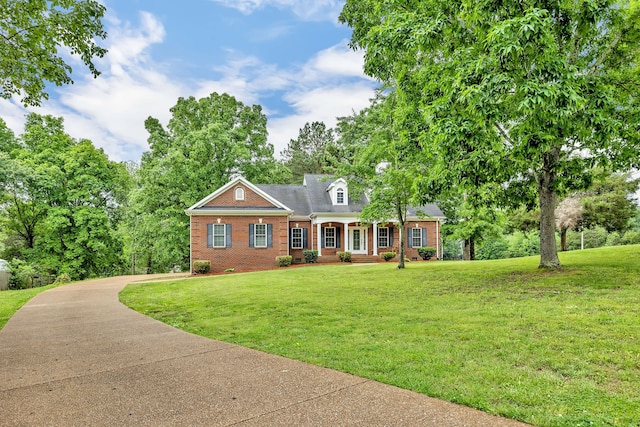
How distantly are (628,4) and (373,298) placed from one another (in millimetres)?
9495

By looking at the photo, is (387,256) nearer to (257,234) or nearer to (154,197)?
(257,234)

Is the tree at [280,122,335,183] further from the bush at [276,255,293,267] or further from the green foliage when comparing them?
the bush at [276,255,293,267]

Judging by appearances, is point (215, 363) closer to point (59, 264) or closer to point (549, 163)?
point (549, 163)

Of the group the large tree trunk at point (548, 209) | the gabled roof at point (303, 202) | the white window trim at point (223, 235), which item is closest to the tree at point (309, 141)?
the gabled roof at point (303, 202)

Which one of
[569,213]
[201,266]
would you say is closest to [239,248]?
[201,266]

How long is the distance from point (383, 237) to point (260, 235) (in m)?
8.49

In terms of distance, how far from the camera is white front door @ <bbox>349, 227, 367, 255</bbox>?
27.0 m

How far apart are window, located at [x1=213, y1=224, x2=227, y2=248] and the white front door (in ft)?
27.9

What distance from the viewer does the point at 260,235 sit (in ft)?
77.9

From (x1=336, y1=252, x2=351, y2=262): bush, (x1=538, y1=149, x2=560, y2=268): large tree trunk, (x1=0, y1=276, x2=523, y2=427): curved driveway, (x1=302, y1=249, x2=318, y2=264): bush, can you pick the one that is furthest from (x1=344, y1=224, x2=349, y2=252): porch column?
(x1=0, y1=276, x2=523, y2=427): curved driveway

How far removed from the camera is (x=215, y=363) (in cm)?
493

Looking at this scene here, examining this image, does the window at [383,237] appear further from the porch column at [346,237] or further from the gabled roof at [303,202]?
the porch column at [346,237]

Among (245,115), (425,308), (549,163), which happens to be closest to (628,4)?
(549,163)

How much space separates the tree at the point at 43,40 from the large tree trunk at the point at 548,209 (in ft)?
37.5
